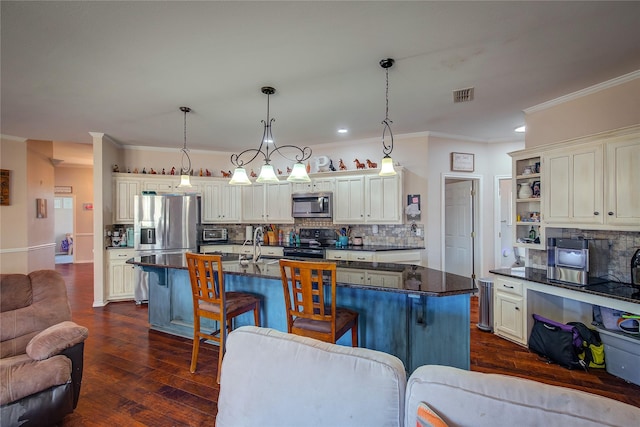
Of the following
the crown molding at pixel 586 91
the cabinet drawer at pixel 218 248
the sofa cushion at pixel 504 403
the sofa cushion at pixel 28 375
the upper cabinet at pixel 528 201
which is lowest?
the sofa cushion at pixel 28 375

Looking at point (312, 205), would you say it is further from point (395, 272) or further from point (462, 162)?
point (395, 272)

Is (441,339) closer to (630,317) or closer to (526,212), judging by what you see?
(630,317)

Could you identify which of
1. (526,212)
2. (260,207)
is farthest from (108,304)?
(526,212)

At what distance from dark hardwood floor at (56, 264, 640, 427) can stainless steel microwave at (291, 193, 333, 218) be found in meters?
2.75

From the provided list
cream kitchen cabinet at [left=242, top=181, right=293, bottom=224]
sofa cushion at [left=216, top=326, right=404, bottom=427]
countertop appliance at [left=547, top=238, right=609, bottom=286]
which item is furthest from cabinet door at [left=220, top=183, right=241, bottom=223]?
countertop appliance at [left=547, top=238, right=609, bottom=286]

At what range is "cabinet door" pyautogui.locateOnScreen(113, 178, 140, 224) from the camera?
206 inches

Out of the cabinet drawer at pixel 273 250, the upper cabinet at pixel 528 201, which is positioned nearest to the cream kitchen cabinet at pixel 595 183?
the upper cabinet at pixel 528 201

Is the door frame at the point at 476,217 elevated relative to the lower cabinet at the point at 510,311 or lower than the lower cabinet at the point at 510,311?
elevated

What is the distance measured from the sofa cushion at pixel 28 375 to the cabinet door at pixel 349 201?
12.9 ft

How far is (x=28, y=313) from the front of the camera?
7.27 feet

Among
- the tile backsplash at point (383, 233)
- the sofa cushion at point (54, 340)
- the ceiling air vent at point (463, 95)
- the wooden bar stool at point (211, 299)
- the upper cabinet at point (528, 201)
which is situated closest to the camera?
the sofa cushion at point (54, 340)

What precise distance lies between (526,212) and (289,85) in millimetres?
3278

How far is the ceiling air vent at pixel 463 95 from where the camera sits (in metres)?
3.16

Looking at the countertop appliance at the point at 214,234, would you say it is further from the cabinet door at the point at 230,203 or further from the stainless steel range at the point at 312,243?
the stainless steel range at the point at 312,243
